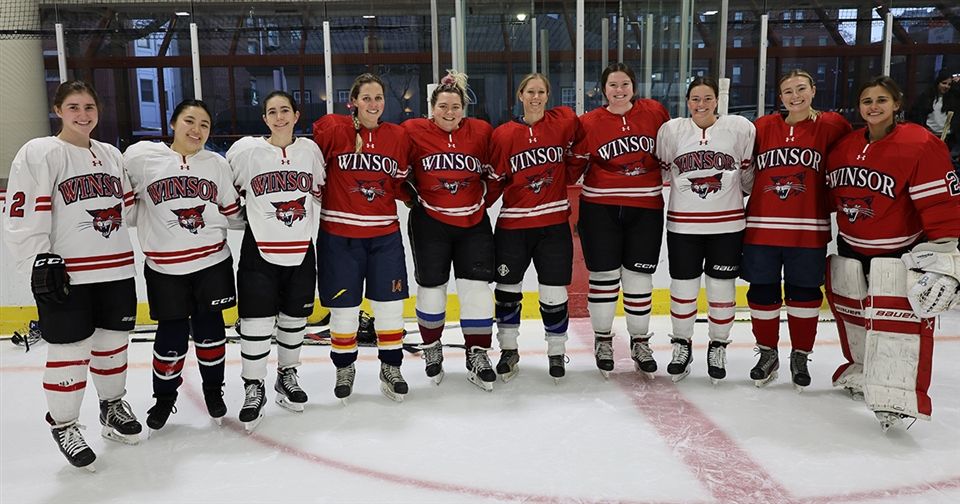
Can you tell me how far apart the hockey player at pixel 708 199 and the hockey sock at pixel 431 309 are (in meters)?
0.94

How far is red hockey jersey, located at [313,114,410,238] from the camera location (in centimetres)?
257

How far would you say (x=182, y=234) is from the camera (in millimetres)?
2287

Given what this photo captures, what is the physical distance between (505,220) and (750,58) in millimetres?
3036

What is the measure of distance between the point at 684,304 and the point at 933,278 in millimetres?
870

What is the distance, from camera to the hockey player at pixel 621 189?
2.75 metres

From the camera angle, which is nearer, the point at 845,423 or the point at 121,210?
the point at 121,210

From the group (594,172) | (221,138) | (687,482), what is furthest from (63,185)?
(221,138)

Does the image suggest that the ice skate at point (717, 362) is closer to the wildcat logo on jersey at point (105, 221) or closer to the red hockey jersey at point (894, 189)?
the red hockey jersey at point (894, 189)

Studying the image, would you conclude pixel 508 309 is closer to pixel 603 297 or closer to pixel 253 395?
pixel 603 297

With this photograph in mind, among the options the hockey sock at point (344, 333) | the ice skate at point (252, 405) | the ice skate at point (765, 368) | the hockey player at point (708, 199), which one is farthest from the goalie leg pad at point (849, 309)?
the ice skate at point (252, 405)

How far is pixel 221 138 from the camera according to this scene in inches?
203

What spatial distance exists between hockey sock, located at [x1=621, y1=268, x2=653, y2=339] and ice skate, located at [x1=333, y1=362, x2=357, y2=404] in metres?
1.14

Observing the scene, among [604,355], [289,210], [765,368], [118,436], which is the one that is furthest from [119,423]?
[765,368]

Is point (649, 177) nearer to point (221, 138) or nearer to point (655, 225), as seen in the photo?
point (655, 225)
